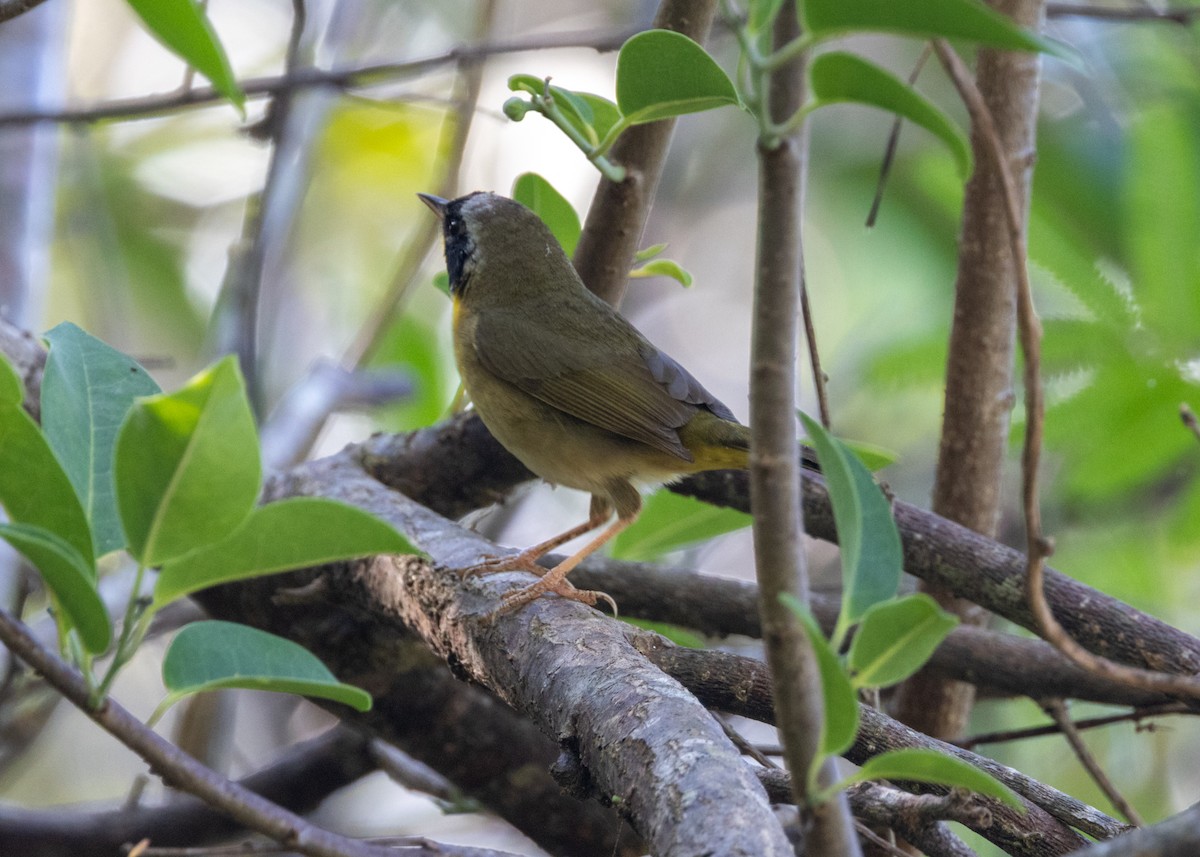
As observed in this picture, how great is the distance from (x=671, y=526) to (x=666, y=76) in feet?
5.45

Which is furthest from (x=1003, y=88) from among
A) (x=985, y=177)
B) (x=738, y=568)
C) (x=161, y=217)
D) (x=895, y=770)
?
(x=161, y=217)

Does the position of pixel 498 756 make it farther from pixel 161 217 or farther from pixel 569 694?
pixel 161 217

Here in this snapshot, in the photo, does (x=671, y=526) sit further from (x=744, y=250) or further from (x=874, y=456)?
(x=744, y=250)

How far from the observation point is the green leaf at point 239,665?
1.53 meters

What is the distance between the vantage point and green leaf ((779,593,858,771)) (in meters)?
1.05

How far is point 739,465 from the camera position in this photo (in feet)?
10.1

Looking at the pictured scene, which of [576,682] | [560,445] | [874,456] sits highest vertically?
[560,445]

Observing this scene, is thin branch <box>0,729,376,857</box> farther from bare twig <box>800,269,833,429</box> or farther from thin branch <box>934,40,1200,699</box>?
thin branch <box>934,40,1200,699</box>

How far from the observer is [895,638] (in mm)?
1191

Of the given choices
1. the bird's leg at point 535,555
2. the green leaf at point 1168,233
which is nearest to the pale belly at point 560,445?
the bird's leg at point 535,555

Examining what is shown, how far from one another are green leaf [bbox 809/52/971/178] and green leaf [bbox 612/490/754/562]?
197 centimetres

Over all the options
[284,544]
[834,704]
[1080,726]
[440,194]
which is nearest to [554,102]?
[284,544]

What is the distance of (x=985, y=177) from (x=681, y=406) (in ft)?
3.60

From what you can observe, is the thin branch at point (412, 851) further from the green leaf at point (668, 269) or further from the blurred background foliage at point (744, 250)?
the blurred background foliage at point (744, 250)
